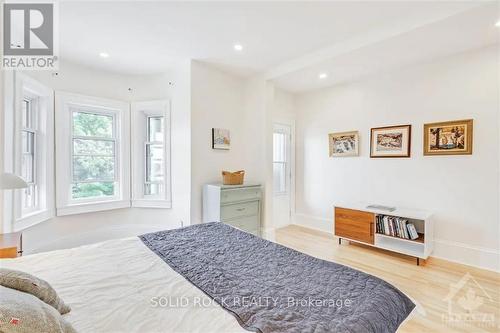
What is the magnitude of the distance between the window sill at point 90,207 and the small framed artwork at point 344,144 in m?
3.47

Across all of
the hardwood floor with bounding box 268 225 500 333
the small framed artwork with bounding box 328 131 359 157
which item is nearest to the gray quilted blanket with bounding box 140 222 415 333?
the hardwood floor with bounding box 268 225 500 333

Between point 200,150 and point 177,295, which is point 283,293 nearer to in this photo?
point 177,295

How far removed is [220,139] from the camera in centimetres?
355

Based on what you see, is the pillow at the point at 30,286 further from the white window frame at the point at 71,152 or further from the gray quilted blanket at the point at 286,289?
the white window frame at the point at 71,152

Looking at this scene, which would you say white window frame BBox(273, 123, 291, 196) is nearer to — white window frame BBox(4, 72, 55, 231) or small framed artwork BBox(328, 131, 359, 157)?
small framed artwork BBox(328, 131, 359, 157)

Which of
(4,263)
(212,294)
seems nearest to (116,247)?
(4,263)

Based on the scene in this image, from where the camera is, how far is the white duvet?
867 mm

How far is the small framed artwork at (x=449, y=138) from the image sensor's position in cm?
278

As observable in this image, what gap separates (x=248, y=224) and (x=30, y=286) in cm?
268

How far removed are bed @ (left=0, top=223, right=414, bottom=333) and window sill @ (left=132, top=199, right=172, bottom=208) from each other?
6.21ft

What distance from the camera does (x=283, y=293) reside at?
1.06m

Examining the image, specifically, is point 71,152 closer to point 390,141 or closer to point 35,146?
point 35,146

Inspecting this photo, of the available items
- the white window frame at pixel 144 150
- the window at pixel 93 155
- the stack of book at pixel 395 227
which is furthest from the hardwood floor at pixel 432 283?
the window at pixel 93 155

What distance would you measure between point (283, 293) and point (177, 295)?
1.57 feet
